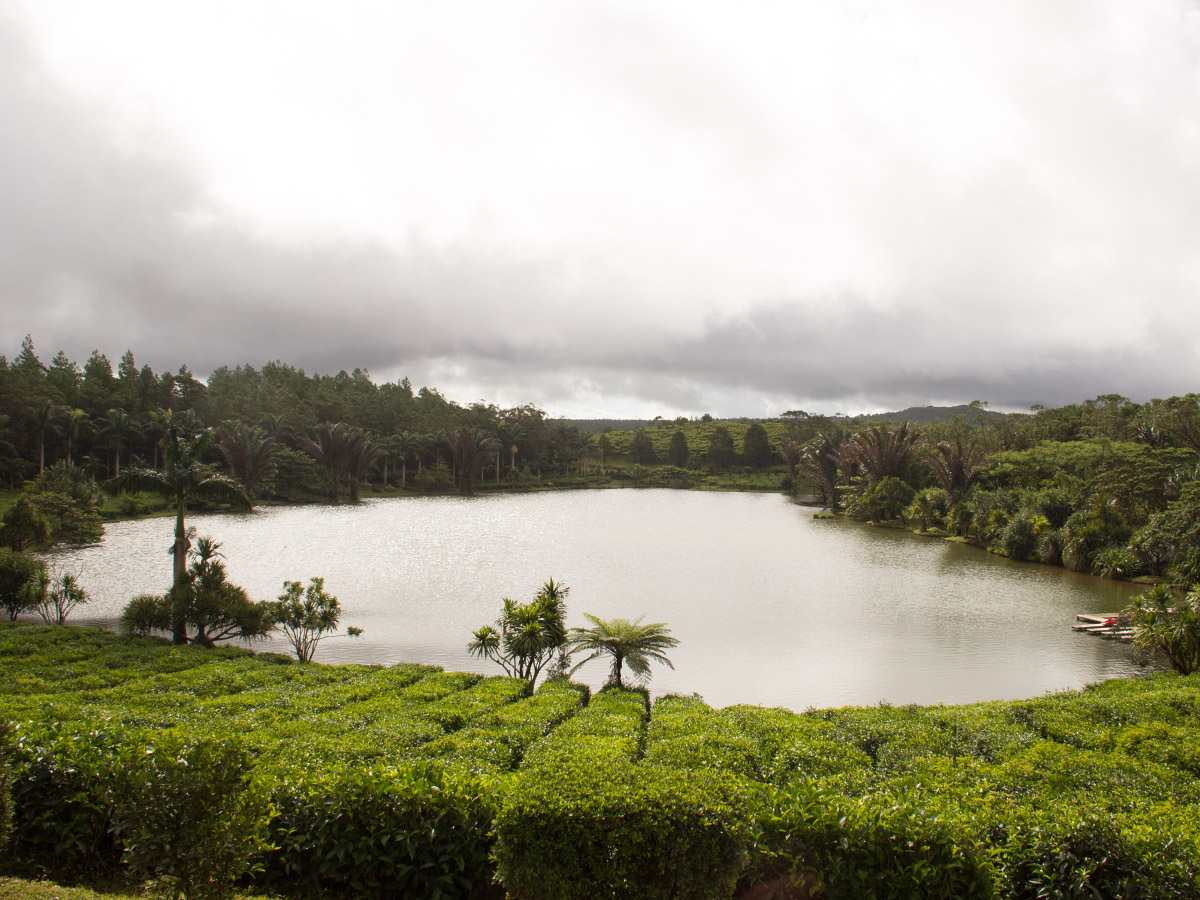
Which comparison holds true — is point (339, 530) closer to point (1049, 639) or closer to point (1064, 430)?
point (1049, 639)

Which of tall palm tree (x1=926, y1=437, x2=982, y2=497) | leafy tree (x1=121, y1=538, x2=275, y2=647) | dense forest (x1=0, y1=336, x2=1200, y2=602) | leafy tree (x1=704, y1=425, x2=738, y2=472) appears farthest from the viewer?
leafy tree (x1=704, y1=425, x2=738, y2=472)

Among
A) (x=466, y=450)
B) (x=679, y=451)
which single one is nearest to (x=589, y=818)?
(x=466, y=450)

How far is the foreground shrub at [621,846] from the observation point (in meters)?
4.28

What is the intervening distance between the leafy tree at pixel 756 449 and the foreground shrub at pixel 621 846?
105 m

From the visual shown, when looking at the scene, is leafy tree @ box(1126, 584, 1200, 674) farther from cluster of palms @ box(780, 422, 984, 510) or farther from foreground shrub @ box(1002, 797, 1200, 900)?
cluster of palms @ box(780, 422, 984, 510)

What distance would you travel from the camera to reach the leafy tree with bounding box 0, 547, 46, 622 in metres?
19.3

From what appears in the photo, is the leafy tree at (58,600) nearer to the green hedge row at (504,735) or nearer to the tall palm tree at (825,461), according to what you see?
the green hedge row at (504,735)

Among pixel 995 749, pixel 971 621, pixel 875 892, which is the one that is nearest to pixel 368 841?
pixel 875 892

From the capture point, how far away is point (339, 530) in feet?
135

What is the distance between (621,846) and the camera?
4285 mm

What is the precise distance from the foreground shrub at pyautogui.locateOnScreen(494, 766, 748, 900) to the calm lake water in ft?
32.6

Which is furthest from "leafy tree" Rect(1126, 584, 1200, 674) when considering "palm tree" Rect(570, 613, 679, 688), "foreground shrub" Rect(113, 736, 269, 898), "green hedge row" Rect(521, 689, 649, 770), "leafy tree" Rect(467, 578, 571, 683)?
"foreground shrub" Rect(113, 736, 269, 898)

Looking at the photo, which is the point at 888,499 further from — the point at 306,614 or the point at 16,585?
the point at 16,585

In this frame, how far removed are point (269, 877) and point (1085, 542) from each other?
116ft
